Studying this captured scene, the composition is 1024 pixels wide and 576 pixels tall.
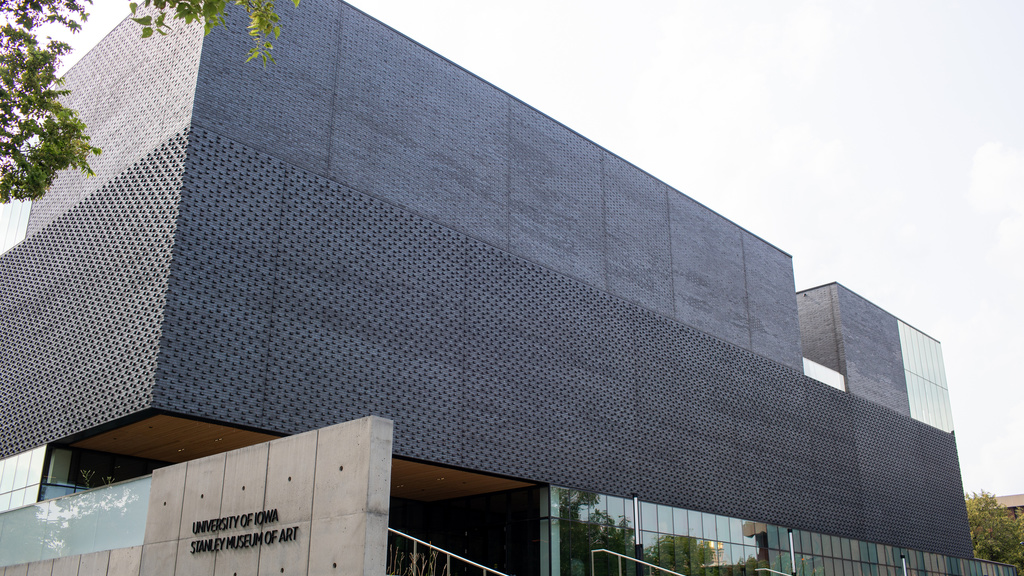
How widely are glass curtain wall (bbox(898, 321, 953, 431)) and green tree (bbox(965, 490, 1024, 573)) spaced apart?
23.6m

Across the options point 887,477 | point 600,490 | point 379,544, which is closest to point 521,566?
point 600,490

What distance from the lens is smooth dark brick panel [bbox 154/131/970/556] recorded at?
69.6 ft

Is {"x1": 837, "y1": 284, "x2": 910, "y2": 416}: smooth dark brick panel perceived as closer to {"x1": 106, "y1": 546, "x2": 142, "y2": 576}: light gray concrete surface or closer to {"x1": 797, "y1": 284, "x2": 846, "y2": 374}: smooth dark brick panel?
{"x1": 797, "y1": 284, "x2": 846, "y2": 374}: smooth dark brick panel

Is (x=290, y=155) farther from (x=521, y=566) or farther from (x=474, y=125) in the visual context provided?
(x=521, y=566)

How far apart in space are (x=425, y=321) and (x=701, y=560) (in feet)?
48.3

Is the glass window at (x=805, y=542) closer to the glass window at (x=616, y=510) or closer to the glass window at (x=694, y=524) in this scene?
the glass window at (x=694, y=524)

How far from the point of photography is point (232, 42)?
23.6 m

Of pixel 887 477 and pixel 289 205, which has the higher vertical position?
pixel 289 205

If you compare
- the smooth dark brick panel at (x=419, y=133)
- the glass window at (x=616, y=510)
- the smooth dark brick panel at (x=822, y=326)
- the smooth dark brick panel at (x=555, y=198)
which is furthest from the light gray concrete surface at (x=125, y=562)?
the smooth dark brick panel at (x=822, y=326)

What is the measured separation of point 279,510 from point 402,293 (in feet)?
39.9

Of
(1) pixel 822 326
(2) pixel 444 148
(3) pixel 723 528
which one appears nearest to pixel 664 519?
(3) pixel 723 528

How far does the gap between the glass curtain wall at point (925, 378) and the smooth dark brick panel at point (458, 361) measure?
13976 mm

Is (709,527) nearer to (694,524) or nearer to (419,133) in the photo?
(694,524)

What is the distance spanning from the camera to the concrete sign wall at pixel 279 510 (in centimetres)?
1198
